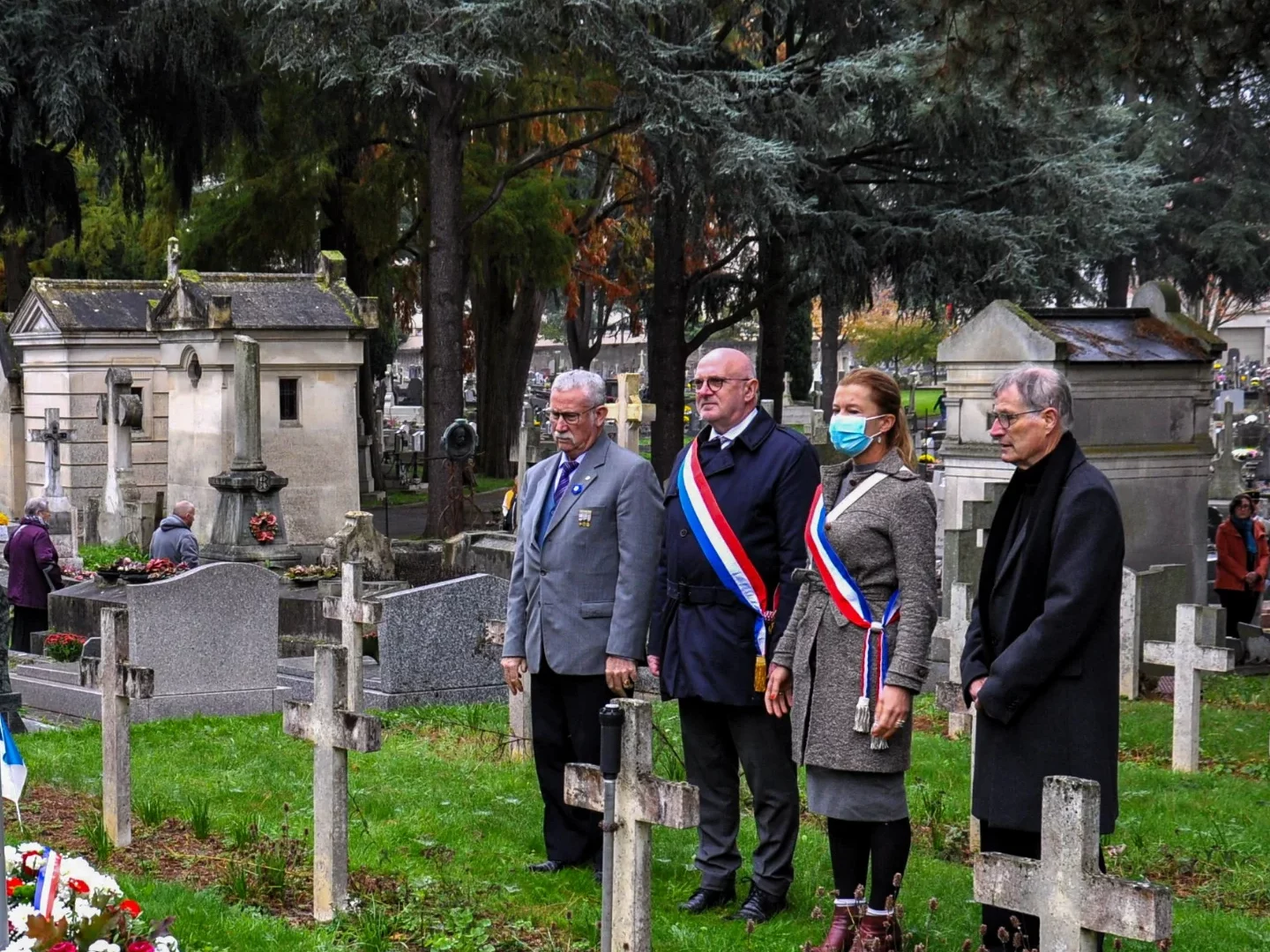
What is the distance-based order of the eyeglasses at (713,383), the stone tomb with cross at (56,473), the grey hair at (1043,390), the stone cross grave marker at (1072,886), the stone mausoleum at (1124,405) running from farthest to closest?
the stone tomb with cross at (56,473), the stone mausoleum at (1124,405), the eyeglasses at (713,383), the grey hair at (1043,390), the stone cross grave marker at (1072,886)

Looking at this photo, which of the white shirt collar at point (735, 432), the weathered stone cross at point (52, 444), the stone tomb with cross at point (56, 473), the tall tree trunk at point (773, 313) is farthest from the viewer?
the tall tree trunk at point (773, 313)

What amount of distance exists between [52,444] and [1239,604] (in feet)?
57.2

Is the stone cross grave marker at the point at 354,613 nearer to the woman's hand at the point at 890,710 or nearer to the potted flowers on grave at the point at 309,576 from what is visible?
the potted flowers on grave at the point at 309,576

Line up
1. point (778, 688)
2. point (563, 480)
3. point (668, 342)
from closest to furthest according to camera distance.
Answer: point (778, 688), point (563, 480), point (668, 342)

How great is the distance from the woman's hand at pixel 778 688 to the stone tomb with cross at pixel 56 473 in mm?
20480

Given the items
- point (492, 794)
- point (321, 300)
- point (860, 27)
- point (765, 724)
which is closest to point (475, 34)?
point (321, 300)

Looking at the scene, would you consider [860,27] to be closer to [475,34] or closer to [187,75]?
[475,34]

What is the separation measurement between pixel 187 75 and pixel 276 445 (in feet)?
19.1

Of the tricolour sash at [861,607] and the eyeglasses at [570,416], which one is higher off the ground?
the eyeglasses at [570,416]

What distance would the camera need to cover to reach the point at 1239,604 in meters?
15.8

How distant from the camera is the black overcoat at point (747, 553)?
611cm

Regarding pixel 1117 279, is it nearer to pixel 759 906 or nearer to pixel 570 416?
pixel 570 416

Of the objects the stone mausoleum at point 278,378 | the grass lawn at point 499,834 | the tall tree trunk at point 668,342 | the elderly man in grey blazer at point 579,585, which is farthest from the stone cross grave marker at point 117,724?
the tall tree trunk at point 668,342

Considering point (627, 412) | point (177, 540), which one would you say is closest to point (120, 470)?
point (177, 540)
